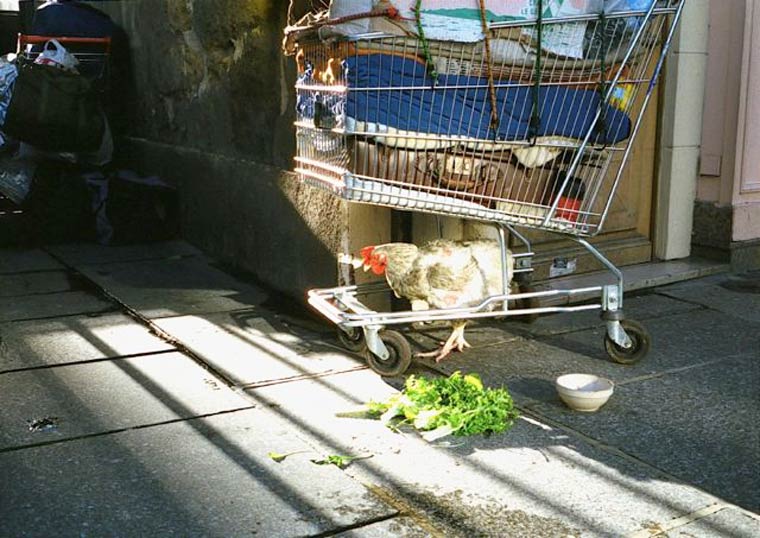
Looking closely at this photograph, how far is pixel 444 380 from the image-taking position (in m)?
4.05

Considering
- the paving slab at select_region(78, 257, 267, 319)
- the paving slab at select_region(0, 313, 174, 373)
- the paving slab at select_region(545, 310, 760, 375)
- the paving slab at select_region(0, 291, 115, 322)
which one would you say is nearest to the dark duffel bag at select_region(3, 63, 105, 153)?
the paving slab at select_region(78, 257, 267, 319)

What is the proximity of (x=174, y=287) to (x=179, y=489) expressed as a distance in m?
3.08

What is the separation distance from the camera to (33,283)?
6.17 metres

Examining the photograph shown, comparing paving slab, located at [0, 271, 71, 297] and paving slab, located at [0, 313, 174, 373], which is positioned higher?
paving slab, located at [0, 271, 71, 297]

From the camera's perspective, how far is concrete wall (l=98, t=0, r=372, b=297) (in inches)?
220

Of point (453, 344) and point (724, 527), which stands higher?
point (453, 344)

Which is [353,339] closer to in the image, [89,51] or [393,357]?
[393,357]

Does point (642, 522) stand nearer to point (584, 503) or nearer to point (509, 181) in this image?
point (584, 503)

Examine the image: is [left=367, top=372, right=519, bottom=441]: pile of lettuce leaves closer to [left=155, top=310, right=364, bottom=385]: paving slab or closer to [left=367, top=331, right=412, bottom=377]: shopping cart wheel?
[left=367, top=331, right=412, bottom=377]: shopping cart wheel

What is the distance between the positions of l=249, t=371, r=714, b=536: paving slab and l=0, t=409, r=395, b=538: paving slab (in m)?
0.18

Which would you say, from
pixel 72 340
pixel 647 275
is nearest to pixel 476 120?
pixel 72 340

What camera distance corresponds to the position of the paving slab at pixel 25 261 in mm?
6586

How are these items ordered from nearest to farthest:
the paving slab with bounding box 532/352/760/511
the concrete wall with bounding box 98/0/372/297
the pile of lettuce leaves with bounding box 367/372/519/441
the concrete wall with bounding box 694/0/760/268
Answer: the paving slab with bounding box 532/352/760/511 → the pile of lettuce leaves with bounding box 367/372/519/441 → the concrete wall with bounding box 98/0/372/297 → the concrete wall with bounding box 694/0/760/268

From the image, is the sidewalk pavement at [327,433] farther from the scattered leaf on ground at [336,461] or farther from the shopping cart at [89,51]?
the shopping cart at [89,51]
